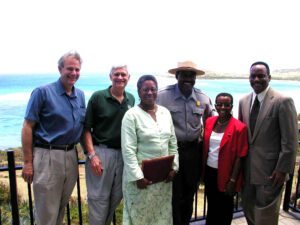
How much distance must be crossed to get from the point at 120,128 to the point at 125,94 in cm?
41

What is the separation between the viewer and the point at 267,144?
258 cm

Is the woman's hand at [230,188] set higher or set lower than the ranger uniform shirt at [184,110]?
lower

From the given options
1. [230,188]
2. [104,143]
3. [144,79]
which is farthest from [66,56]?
[230,188]

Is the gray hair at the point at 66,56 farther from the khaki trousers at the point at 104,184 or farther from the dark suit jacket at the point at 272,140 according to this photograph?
the dark suit jacket at the point at 272,140

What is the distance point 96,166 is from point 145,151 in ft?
1.80

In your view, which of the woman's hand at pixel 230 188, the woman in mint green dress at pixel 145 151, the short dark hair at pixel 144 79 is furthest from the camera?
the woman's hand at pixel 230 188

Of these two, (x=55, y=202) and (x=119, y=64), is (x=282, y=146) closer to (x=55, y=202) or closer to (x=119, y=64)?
(x=119, y=64)

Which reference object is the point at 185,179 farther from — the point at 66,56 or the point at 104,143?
the point at 66,56

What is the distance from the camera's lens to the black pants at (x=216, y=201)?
284 cm

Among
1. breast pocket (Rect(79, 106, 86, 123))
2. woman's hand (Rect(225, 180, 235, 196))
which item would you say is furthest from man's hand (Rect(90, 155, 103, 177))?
woman's hand (Rect(225, 180, 235, 196))

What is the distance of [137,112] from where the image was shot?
7.86ft

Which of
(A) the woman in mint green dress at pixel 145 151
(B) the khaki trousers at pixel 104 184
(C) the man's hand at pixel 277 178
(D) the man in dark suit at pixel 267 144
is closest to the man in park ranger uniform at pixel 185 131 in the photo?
(A) the woman in mint green dress at pixel 145 151

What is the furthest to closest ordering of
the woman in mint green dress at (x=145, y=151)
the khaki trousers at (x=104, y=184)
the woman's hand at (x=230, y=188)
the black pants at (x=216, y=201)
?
the black pants at (x=216, y=201)
the woman's hand at (x=230, y=188)
the khaki trousers at (x=104, y=184)
the woman in mint green dress at (x=145, y=151)

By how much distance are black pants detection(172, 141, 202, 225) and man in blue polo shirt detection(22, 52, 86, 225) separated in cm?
125
